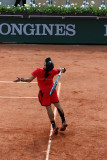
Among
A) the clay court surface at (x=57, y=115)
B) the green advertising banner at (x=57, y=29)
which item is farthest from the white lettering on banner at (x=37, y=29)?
the clay court surface at (x=57, y=115)

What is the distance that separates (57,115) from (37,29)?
11621 mm

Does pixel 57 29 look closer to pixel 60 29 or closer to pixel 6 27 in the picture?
pixel 60 29

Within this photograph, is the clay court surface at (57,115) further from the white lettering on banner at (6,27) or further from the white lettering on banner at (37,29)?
the white lettering on banner at (6,27)

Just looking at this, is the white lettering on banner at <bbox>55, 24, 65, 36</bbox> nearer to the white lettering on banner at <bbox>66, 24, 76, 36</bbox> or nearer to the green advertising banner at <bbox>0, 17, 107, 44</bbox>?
the green advertising banner at <bbox>0, 17, 107, 44</bbox>

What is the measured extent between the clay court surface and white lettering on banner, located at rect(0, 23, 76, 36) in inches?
107

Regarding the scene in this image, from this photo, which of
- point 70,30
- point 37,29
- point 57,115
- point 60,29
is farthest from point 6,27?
point 57,115

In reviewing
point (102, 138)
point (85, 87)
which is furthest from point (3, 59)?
point (102, 138)

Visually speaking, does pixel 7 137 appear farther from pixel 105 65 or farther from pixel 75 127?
pixel 105 65

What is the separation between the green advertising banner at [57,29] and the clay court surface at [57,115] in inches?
106

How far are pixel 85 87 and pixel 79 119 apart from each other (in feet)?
11.5

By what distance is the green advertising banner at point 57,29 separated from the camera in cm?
2173

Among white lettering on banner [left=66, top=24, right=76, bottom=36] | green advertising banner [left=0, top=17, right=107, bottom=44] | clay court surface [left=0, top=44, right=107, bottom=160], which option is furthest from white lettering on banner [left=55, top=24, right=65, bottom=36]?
clay court surface [left=0, top=44, right=107, bottom=160]

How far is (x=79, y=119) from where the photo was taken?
35.0 ft

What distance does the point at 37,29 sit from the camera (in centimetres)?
2186
